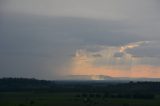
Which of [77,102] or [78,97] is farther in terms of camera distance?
[78,97]

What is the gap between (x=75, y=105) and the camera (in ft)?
188

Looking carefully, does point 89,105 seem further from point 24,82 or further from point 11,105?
point 24,82

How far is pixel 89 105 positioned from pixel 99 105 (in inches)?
56.4

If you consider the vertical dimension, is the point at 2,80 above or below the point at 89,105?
above

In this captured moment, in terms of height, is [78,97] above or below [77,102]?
above

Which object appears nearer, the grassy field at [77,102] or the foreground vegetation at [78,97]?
the grassy field at [77,102]

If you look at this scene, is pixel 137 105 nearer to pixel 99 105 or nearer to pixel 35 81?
pixel 99 105

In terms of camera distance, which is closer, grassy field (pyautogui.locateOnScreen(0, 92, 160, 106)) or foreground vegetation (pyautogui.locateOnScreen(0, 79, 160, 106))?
grassy field (pyautogui.locateOnScreen(0, 92, 160, 106))

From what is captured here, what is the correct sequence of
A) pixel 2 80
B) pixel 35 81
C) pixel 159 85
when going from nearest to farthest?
pixel 159 85, pixel 2 80, pixel 35 81

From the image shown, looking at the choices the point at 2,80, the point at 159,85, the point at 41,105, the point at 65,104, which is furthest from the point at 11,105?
the point at 2,80

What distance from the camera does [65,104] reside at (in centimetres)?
5847

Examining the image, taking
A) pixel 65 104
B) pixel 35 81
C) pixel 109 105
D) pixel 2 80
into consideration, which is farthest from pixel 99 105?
pixel 35 81

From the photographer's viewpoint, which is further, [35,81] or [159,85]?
[35,81]

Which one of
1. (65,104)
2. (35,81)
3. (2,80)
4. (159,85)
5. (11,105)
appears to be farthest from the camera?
(35,81)
